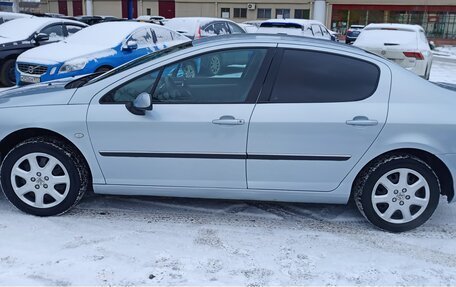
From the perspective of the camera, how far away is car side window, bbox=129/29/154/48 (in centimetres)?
878

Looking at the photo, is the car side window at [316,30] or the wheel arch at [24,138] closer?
the wheel arch at [24,138]

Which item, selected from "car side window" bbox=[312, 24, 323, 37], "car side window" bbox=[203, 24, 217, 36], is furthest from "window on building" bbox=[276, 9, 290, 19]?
"car side window" bbox=[203, 24, 217, 36]

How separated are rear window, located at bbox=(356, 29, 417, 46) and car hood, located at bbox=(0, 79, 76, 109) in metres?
7.63

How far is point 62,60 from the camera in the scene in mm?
7492

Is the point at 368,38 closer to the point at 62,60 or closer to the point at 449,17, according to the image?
the point at 62,60

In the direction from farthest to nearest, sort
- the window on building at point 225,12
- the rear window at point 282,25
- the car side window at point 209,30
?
the window on building at point 225,12, the rear window at point 282,25, the car side window at point 209,30

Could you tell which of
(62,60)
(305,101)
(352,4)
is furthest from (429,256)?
(352,4)

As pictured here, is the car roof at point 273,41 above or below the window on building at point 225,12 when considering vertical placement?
above

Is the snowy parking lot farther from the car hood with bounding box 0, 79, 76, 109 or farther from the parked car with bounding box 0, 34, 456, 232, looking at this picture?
the car hood with bounding box 0, 79, 76, 109

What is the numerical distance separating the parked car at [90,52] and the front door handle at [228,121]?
15.2ft

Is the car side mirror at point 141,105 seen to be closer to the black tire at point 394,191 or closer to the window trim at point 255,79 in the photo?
the window trim at point 255,79

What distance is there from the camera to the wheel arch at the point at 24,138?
3.68 meters

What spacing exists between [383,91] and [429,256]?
4.12 feet

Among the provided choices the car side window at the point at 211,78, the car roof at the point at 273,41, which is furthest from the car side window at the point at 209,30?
the car side window at the point at 211,78
